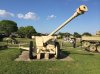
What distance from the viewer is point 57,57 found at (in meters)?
19.1

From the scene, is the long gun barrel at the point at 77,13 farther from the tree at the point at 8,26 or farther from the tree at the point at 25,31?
the tree at the point at 8,26

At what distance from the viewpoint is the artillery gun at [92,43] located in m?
30.8

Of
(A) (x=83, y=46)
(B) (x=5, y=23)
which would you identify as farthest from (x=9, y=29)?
(A) (x=83, y=46)

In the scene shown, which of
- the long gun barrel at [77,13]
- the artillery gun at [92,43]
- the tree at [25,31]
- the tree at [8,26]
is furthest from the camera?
the tree at [8,26]

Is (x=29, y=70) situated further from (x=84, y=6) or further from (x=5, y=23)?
(x=5, y=23)

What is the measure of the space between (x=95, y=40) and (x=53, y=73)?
18.9 metres

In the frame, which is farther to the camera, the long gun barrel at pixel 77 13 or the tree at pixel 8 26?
the tree at pixel 8 26

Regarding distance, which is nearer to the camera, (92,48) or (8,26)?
(92,48)

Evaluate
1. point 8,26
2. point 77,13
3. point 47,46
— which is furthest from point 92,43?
point 8,26

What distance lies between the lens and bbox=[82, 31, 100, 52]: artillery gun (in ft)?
101

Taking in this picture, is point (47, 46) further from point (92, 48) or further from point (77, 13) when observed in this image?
point (92, 48)

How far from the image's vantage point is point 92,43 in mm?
31859

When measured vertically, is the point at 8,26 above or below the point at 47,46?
above

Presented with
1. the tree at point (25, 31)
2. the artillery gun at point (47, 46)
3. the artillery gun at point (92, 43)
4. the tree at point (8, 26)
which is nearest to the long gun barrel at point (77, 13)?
the artillery gun at point (47, 46)
